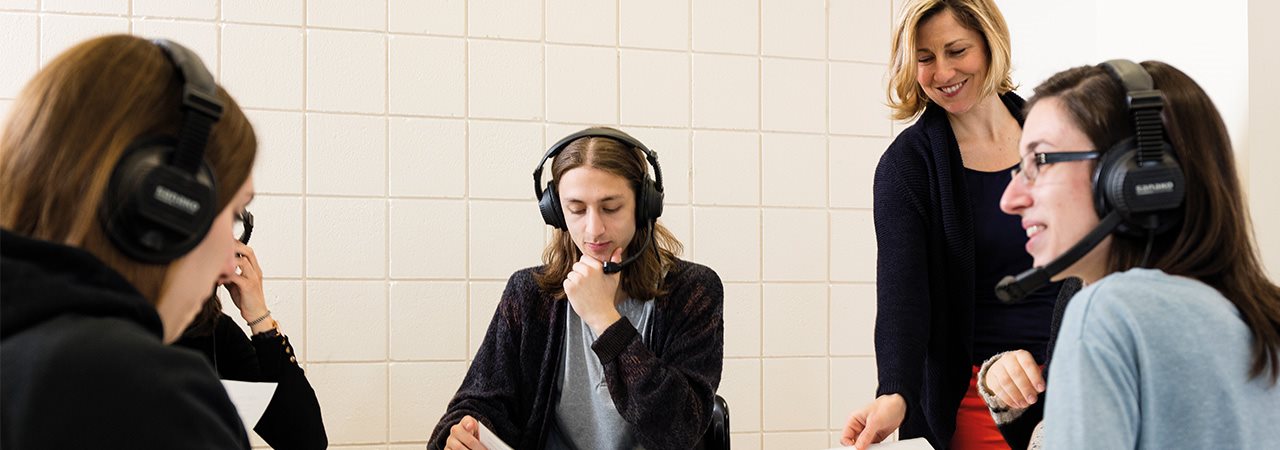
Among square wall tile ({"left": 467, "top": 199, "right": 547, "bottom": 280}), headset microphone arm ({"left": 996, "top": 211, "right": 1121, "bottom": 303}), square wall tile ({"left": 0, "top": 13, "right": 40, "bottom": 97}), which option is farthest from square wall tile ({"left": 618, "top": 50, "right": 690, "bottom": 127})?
headset microphone arm ({"left": 996, "top": 211, "right": 1121, "bottom": 303})

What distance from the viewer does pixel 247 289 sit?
1850 mm

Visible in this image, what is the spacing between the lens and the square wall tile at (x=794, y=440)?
270 cm

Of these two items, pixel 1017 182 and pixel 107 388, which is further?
pixel 1017 182

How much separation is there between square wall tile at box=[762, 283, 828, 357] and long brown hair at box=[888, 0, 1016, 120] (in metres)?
1.02

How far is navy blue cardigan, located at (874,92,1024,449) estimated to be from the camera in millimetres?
1619

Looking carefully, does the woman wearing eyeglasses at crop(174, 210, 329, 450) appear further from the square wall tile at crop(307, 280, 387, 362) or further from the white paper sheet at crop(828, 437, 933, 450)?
the white paper sheet at crop(828, 437, 933, 450)

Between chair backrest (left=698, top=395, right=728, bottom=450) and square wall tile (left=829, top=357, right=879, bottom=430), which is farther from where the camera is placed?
square wall tile (left=829, top=357, right=879, bottom=430)

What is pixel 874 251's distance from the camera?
2.79 metres

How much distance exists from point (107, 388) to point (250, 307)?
116 cm

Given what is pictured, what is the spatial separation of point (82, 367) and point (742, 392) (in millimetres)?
2076

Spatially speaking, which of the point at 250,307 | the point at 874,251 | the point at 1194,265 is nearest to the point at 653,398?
the point at 250,307

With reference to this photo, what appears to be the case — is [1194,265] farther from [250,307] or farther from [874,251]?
[874,251]

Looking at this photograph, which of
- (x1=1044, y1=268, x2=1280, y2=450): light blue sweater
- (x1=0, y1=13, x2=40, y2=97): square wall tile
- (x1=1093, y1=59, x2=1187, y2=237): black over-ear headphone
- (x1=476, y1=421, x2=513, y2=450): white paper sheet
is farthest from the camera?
(x1=0, y1=13, x2=40, y2=97): square wall tile

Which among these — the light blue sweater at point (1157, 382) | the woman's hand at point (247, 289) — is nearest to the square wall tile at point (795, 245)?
the woman's hand at point (247, 289)
